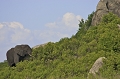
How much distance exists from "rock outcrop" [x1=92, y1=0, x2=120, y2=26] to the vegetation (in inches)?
129

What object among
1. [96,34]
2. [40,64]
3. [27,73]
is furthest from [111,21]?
[27,73]

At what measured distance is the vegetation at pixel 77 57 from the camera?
906 inches

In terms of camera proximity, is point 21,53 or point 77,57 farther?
point 21,53

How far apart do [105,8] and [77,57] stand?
11301mm

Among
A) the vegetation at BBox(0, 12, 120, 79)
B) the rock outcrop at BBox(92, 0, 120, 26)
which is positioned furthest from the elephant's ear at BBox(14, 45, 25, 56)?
the rock outcrop at BBox(92, 0, 120, 26)

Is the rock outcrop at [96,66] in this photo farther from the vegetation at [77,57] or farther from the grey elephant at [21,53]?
the grey elephant at [21,53]

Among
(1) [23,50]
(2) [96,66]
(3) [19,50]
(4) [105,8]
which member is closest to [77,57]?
(2) [96,66]

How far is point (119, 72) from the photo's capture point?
20.8m

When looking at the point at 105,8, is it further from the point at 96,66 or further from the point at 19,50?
the point at 96,66

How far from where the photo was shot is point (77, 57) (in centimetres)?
2758

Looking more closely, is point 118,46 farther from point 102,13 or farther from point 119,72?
point 102,13

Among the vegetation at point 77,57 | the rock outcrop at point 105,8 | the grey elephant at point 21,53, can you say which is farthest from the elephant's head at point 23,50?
the rock outcrop at point 105,8

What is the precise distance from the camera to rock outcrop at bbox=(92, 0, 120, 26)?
35497mm

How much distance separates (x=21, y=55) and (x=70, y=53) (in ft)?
22.6
